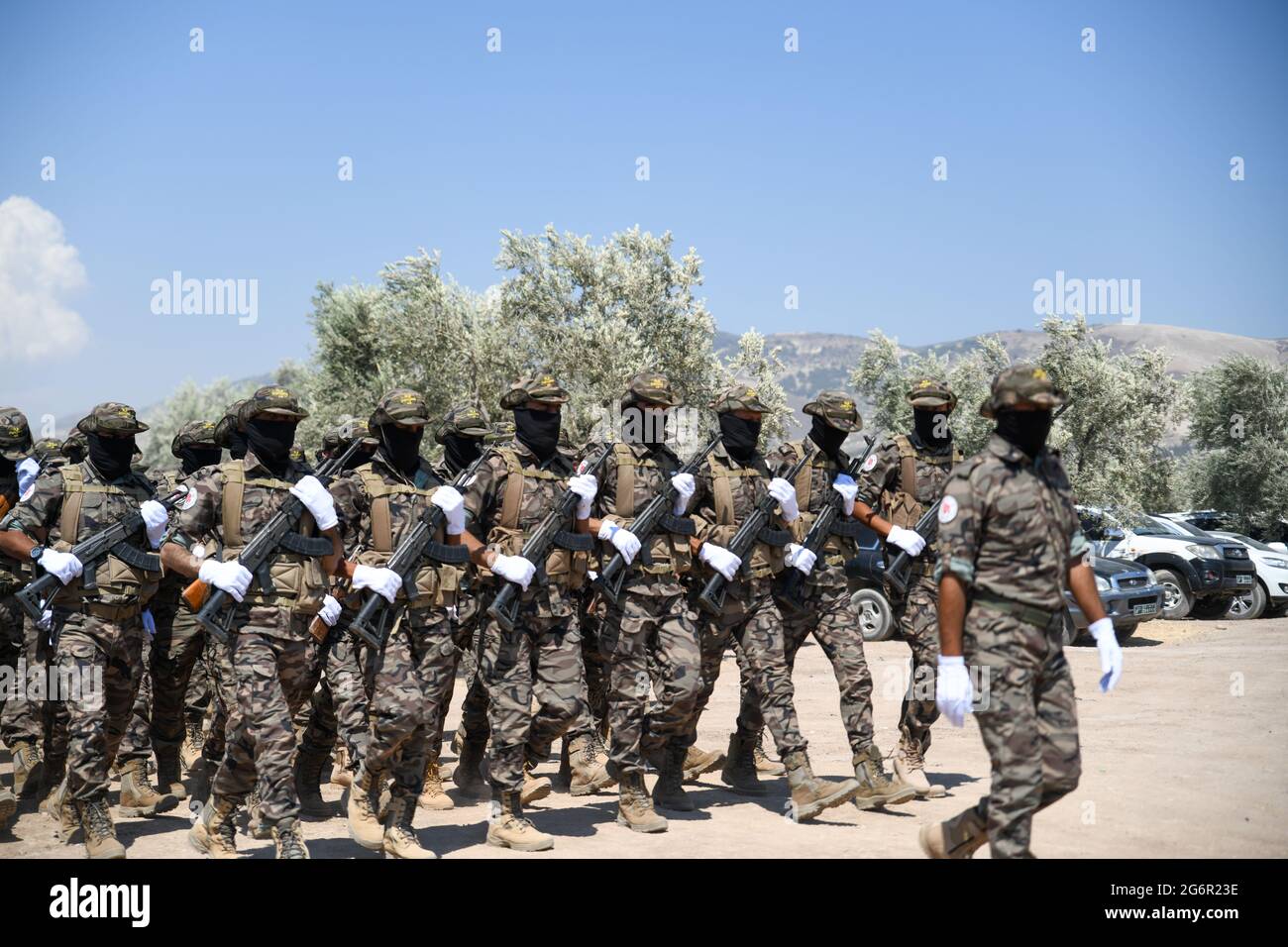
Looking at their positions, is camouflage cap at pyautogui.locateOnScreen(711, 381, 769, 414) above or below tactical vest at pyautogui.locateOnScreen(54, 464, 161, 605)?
above

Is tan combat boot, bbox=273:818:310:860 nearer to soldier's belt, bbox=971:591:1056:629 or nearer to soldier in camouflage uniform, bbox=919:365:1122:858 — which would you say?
soldier in camouflage uniform, bbox=919:365:1122:858

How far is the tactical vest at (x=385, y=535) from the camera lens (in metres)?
7.05

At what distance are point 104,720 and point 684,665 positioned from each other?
3.55 meters

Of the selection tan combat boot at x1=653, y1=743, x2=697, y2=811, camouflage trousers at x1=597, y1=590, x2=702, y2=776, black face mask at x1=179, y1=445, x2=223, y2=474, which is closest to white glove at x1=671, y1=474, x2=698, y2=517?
camouflage trousers at x1=597, y1=590, x2=702, y2=776

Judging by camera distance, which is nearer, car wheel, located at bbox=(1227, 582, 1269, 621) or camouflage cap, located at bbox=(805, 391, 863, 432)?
camouflage cap, located at bbox=(805, 391, 863, 432)

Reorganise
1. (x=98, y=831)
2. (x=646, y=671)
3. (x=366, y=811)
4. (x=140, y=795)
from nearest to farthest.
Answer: (x=98, y=831), (x=366, y=811), (x=646, y=671), (x=140, y=795)

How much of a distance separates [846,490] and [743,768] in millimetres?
2184

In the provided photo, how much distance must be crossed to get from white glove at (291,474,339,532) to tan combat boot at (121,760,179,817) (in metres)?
2.86

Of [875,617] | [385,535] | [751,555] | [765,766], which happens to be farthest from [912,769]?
[875,617]

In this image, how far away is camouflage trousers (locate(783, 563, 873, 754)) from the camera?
319 inches

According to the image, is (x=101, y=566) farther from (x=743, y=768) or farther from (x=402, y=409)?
(x=743, y=768)

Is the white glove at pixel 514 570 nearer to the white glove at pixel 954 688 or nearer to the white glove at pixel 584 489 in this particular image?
the white glove at pixel 584 489

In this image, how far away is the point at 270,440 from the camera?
684cm
